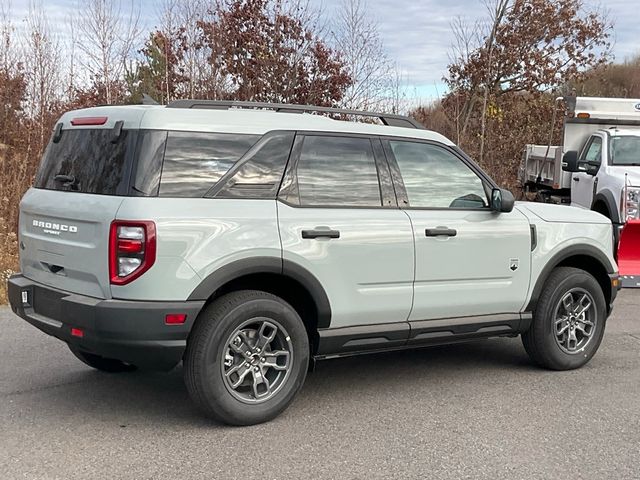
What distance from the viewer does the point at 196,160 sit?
4281 millimetres

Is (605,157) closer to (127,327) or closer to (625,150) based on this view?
(625,150)

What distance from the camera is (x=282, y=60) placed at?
14.2m

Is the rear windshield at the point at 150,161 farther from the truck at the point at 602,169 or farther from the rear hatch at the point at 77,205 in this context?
the truck at the point at 602,169

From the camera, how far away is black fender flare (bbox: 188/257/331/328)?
416 cm

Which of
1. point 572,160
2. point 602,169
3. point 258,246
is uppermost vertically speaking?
point 572,160

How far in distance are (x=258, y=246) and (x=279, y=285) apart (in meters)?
0.48

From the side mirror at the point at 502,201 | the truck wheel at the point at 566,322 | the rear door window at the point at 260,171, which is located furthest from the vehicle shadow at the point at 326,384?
the rear door window at the point at 260,171

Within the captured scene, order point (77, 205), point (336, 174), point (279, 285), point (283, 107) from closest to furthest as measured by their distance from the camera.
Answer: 1. point (77, 205)
2. point (279, 285)
3. point (336, 174)
4. point (283, 107)

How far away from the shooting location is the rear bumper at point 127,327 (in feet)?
13.1

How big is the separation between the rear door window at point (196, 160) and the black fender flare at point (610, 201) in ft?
24.4

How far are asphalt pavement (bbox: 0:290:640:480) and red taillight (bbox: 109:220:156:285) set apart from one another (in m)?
1.02

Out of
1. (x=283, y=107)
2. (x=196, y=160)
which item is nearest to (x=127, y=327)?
(x=196, y=160)

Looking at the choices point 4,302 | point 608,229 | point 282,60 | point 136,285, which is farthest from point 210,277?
point 282,60

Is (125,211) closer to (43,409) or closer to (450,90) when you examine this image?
(43,409)
